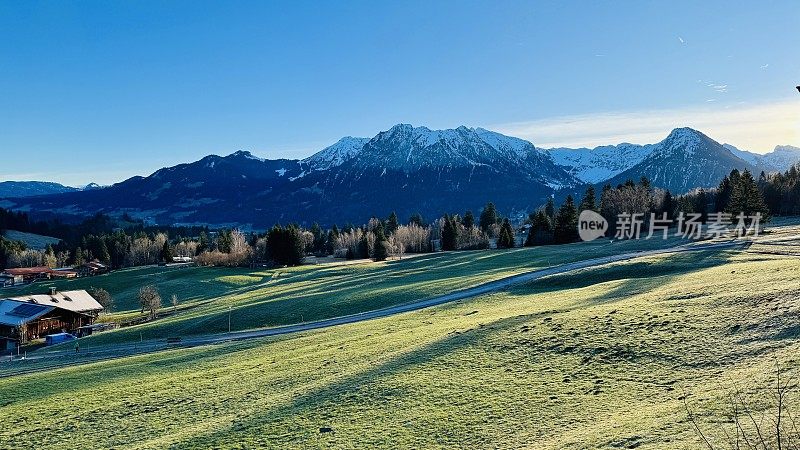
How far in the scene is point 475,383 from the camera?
2366cm

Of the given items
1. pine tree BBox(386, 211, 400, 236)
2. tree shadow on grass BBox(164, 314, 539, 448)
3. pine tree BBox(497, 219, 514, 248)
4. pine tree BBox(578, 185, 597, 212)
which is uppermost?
pine tree BBox(578, 185, 597, 212)

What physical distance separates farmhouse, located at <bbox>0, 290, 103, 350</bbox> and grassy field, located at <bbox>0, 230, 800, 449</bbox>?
41.6 meters

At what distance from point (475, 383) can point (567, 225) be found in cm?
10070

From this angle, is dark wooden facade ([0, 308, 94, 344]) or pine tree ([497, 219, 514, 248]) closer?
dark wooden facade ([0, 308, 94, 344])

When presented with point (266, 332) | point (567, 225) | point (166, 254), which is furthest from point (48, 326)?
point (567, 225)

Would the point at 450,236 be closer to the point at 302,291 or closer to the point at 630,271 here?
the point at 302,291

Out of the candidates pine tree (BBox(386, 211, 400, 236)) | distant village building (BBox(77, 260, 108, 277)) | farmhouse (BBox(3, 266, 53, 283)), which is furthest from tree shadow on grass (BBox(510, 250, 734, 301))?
farmhouse (BBox(3, 266, 53, 283))

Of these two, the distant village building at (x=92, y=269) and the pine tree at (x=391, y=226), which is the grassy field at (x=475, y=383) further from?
the distant village building at (x=92, y=269)

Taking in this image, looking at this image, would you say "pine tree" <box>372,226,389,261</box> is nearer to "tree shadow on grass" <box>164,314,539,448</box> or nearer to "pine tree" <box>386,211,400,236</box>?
"pine tree" <box>386,211,400,236</box>

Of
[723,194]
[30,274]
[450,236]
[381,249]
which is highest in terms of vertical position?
[723,194]

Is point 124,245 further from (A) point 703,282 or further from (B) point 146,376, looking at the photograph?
(A) point 703,282

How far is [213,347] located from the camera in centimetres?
4394

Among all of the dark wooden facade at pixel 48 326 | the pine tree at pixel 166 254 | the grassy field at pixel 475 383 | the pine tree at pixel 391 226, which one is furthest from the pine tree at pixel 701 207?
the pine tree at pixel 166 254

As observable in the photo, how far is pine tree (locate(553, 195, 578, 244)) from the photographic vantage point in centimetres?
11725
